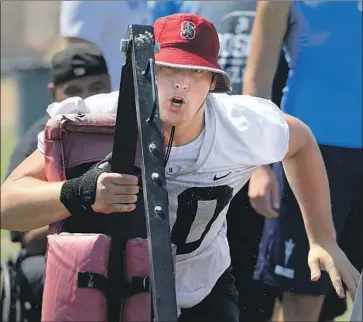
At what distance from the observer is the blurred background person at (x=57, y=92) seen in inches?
144

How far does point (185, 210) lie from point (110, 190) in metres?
0.55

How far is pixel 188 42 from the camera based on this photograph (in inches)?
105

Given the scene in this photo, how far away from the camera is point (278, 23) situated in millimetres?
3609

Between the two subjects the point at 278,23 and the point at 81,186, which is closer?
the point at 81,186

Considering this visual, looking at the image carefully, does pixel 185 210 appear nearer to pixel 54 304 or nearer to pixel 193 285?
pixel 193 285

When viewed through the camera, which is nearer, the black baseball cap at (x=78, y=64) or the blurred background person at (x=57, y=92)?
the blurred background person at (x=57, y=92)

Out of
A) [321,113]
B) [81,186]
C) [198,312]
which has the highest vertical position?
[81,186]

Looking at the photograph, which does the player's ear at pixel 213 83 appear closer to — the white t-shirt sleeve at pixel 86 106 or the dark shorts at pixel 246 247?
the white t-shirt sleeve at pixel 86 106

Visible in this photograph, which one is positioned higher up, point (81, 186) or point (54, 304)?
point (81, 186)

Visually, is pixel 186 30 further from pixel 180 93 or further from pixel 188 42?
pixel 180 93

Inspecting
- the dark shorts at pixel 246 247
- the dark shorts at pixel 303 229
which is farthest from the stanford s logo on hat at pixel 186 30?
the dark shorts at pixel 246 247

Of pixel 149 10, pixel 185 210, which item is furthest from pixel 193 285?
pixel 149 10

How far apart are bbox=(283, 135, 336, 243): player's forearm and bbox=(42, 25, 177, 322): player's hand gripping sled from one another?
2.25 feet

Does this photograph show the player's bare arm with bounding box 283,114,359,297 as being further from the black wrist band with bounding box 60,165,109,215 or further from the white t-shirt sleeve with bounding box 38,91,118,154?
the black wrist band with bounding box 60,165,109,215
